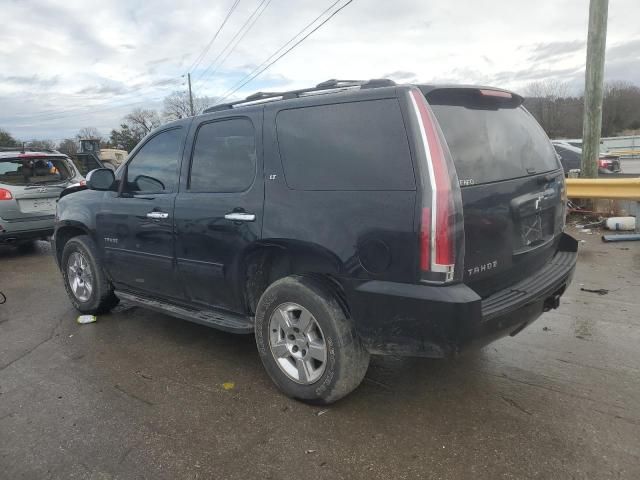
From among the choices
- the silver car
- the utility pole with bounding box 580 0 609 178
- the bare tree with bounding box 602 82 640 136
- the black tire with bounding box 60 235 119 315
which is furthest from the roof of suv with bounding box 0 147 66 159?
the bare tree with bounding box 602 82 640 136

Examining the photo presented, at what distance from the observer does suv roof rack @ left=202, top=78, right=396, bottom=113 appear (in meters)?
3.07

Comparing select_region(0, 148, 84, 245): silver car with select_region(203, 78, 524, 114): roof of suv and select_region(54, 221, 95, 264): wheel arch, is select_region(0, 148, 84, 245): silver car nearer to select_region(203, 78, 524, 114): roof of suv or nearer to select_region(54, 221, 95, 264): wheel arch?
select_region(54, 221, 95, 264): wheel arch

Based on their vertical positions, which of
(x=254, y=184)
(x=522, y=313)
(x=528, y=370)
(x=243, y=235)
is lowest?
(x=528, y=370)

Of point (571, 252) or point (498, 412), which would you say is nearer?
point (498, 412)

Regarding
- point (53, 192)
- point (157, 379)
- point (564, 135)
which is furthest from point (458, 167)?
point (564, 135)

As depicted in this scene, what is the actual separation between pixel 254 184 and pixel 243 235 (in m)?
0.35

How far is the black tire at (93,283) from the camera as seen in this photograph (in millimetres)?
4879

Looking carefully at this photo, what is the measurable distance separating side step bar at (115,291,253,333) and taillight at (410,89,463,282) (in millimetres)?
1517

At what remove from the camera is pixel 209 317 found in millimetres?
3775

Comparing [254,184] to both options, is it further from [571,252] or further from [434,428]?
[571,252]

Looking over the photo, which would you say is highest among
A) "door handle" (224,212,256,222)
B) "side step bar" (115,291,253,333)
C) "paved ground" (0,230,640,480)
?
"door handle" (224,212,256,222)

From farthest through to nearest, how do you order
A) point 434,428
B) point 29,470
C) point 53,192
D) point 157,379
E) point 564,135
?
point 564,135 → point 53,192 → point 157,379 → point 434,428 → point 29,470

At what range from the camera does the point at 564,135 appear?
41.2 metres

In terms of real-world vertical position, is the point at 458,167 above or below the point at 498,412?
above
